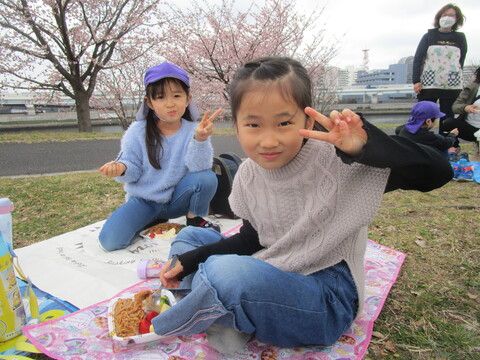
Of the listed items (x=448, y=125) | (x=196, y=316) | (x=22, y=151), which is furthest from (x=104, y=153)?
(x=196, y=316)

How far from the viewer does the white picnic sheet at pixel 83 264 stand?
1812mm

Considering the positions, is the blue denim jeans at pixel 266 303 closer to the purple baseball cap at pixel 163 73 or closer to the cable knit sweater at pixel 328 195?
the cable knit sweater at pixel 328 195

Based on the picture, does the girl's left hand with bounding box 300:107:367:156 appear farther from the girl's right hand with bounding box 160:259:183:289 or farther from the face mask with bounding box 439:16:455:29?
the face mask with bounding box 439:16:455:29

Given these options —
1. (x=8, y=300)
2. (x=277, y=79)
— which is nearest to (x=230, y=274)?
(x=277, y=79)

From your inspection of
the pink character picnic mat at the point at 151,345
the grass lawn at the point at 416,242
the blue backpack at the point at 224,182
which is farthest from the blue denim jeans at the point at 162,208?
the pink character picnic mat at the point at 151,345

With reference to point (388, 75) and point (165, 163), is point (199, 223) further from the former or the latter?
point (388, 75)

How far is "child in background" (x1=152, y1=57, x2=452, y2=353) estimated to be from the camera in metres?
1.05

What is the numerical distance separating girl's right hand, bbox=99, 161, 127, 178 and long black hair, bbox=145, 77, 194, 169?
0.77 feet

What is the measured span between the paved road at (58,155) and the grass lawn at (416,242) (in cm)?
131

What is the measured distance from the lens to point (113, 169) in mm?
2307

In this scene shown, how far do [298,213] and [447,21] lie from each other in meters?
4.47

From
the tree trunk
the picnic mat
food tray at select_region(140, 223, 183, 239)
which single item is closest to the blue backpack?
food tray at select_region(140, 223, 183, 239)

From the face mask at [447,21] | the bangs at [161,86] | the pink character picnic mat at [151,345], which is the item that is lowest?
the pink character picnic mat at [151,345]

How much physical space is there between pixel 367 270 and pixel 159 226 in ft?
4.87
